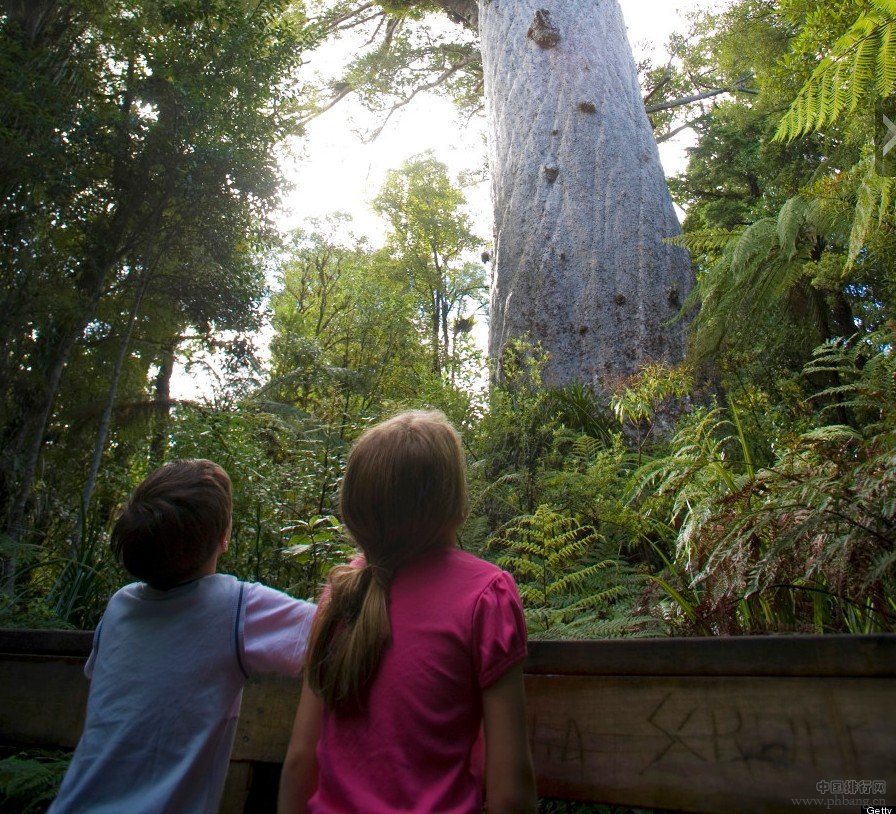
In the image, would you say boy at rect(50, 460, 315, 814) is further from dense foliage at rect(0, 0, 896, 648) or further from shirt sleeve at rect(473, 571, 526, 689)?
dense foliage at rect(0, 0, 896, 648)

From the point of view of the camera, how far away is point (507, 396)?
3809 millimetres

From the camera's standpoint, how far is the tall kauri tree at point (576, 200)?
4.96 metres

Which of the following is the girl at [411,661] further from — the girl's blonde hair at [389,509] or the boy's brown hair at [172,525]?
the boy's brown hair at [172,525]

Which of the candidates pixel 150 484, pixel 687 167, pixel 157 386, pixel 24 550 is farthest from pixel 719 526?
pixel 687 167

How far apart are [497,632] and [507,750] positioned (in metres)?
0.17

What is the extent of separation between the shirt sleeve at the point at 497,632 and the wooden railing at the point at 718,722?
205mm

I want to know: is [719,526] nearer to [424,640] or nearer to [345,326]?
[424,640]

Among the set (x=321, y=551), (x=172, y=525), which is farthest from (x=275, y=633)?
(x=321, y=551)

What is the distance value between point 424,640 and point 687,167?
34.8ft

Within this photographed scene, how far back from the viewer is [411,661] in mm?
1182

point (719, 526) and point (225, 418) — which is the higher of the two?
point (225, 418)

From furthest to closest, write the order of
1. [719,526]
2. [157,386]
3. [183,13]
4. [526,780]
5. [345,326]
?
[345,326], [157,386], [183,13], [719,526], [526,780]

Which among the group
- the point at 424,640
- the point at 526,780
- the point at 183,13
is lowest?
the point at 526,780

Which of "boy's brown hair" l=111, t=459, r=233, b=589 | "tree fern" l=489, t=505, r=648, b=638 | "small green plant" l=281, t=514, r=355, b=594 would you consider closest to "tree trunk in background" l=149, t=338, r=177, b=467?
"small green plant" l=281, t=514, r=355, b=594
